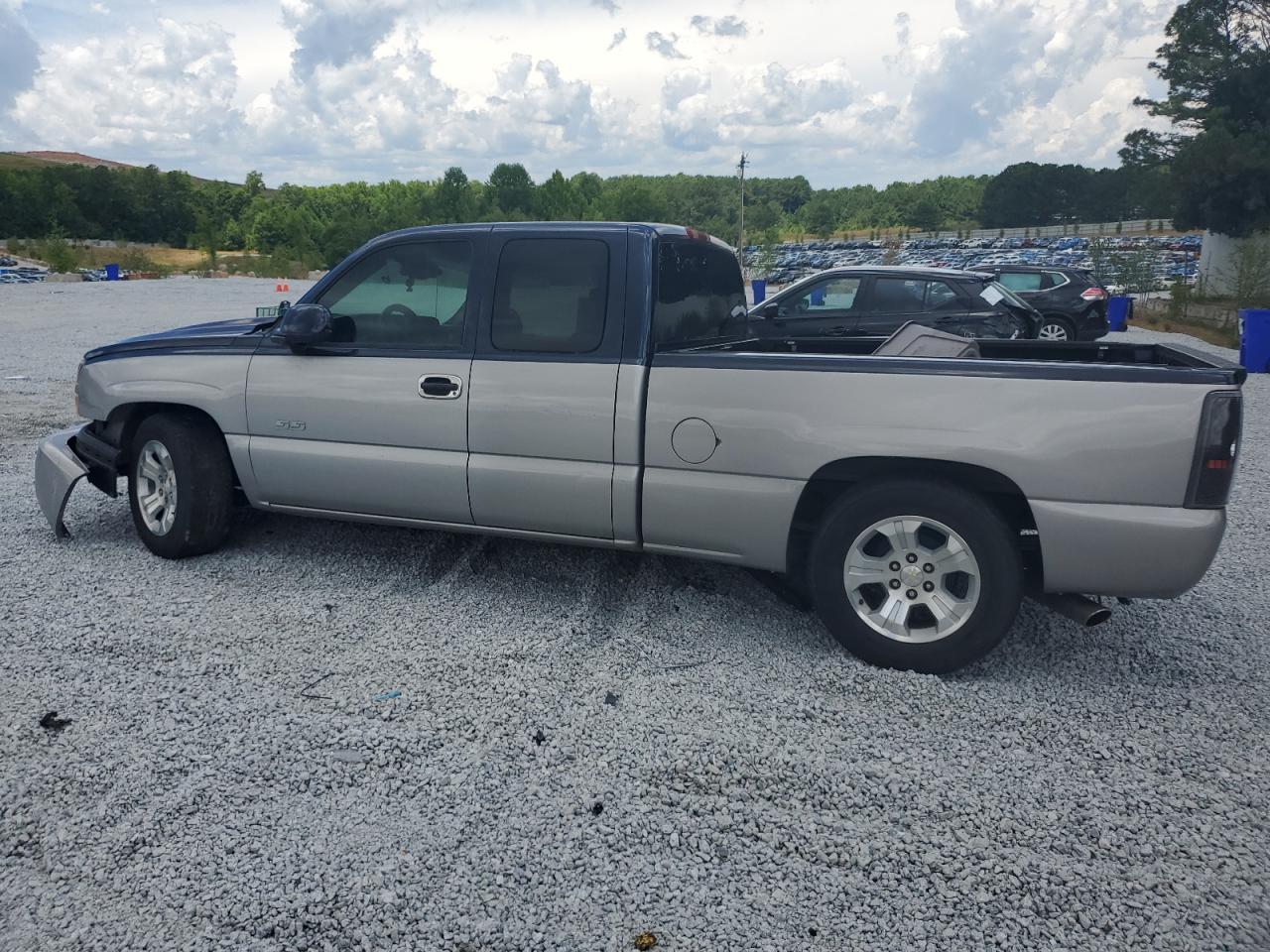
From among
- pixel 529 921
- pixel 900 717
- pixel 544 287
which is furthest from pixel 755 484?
pixel 529 921

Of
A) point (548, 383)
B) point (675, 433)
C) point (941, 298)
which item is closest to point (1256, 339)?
point (941, 298)

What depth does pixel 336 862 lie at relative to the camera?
2889mm

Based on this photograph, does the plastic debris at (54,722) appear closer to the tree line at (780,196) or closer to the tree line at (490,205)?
the tree line at (780,196)

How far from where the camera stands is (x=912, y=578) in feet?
13.5

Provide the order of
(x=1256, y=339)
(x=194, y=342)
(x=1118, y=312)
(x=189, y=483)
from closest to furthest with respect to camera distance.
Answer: (x=189, y=483), (x=194, y=342), (x=1256, y=339), (x=1118, y=312)

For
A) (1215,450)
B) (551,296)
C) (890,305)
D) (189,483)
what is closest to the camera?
(1215,450)

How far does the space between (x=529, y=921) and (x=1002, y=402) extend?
102 inches

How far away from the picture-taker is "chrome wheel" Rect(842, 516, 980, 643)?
404cm

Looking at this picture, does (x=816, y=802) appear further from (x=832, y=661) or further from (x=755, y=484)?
(x=755, y=484)

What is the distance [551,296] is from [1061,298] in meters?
15.7

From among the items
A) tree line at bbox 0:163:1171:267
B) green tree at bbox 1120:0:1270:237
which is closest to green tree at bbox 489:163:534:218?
tree line at bbox 0:163:1171:267

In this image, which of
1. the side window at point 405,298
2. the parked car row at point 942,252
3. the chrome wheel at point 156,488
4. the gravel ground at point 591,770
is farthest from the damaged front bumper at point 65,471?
the parked car row at point 942,252

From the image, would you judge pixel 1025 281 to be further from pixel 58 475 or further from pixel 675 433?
pixel 58 475

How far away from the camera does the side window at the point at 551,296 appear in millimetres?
4664
